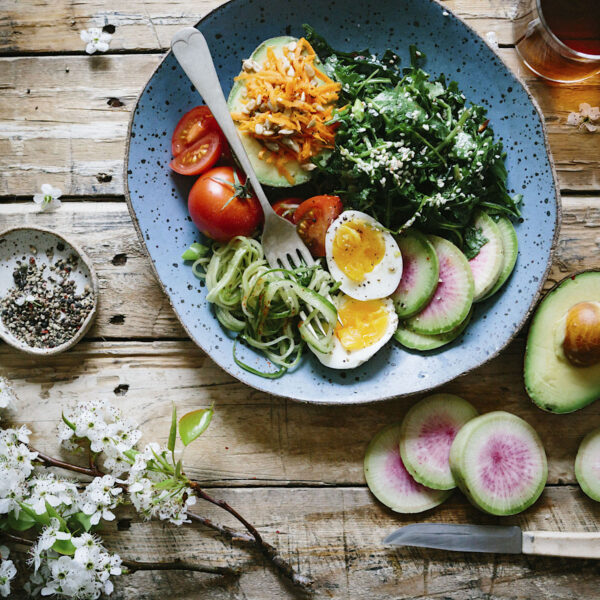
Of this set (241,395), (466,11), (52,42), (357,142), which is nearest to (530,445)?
(241,395)

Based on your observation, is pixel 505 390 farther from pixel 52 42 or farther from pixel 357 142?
pixel 52 42

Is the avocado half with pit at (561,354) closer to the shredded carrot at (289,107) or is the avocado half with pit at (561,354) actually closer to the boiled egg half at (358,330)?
the boiled egg half at (358,330)

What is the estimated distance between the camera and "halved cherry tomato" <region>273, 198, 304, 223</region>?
85.6 inches

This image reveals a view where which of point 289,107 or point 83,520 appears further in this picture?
point 83,520

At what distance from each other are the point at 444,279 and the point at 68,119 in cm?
158

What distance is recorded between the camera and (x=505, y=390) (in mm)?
2279

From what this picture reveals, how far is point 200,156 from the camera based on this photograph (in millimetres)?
2146

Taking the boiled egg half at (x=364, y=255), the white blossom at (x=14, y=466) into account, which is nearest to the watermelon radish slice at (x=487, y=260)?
the boiled egg half at (x=364, y=255)

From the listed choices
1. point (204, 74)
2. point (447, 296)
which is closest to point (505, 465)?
point (447, 296)

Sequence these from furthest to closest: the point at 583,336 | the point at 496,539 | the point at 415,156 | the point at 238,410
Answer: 1. the point at 238,410
2. the point at 496,539
3. the point at 415,156
4. the point at 583,336

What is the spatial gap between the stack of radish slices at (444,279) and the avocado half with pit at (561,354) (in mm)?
195

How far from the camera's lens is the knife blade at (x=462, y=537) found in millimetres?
2186

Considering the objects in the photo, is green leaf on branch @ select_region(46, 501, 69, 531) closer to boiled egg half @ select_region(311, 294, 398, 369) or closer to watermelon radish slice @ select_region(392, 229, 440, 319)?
boiled egg half @ select_region(311, 294, 398, 369)

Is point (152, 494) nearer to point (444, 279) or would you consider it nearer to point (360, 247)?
point (360, 247)
